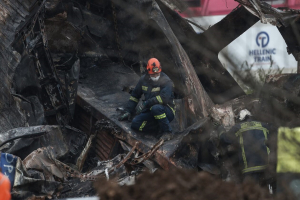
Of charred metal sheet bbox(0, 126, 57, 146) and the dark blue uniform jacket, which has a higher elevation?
the dark blue uniform jacket

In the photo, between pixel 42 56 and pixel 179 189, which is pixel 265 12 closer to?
pixel 42 56

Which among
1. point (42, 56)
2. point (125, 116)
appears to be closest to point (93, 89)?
point (125, 116)

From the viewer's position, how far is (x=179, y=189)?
2158 mm

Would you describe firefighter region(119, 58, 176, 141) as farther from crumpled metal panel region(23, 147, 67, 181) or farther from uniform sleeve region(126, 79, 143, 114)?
crumpled metal panel region(23, 147, 67, 181)

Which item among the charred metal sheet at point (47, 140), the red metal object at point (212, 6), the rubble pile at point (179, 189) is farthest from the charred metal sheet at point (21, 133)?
the red metal object at point (212, 6)

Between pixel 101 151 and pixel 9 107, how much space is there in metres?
1.36

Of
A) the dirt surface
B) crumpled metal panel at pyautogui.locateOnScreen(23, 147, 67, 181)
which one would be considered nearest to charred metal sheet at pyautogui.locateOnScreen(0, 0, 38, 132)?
crumpled metal panel at pyautogui.locateOnScreen(23, 147, 67, 181)

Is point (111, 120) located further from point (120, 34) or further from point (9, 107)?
point (120, 34)

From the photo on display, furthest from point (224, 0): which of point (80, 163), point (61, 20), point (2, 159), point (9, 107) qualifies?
point (61, 20)

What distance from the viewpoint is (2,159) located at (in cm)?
412

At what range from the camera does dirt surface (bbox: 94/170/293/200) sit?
7.06 ft

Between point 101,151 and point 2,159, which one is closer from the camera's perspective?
point 2,159

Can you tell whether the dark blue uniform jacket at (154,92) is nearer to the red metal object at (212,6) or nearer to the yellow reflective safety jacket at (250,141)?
the yellow reflective safety jacket at (250,141)

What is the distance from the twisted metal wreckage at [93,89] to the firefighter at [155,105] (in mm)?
169
